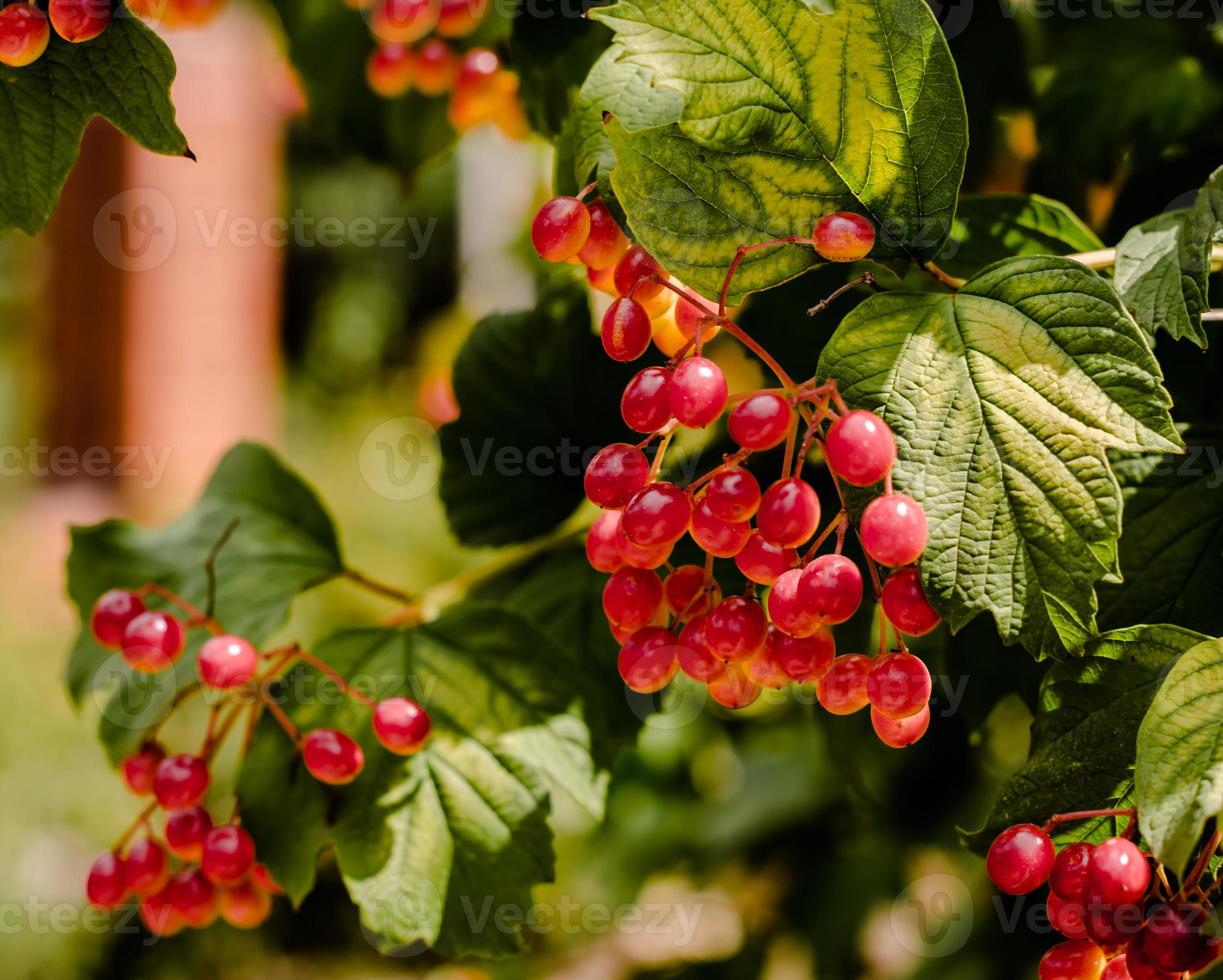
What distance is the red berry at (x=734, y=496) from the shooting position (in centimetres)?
36

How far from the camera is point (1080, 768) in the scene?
0.38 metres

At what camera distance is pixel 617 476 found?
384mm

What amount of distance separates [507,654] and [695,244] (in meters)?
0.25

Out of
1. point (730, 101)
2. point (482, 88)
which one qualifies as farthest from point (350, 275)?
point (730, 101)

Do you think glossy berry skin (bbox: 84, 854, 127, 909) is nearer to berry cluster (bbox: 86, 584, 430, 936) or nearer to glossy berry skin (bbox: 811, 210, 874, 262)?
berry cluster (bbox: 86, 584, 430, 936)

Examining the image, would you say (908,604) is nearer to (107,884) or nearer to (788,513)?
(788,513)

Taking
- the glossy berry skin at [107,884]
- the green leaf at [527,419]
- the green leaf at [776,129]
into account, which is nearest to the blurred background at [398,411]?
the green leaf at [527,419]

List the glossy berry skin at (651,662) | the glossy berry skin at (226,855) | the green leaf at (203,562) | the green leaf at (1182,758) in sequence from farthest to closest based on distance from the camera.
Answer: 1. the green leaf at (203,562)
2. the glossy berry skin at (226,855)
3. the glossy berry skin at (651,662)
4. the green leaf at (1182,758)

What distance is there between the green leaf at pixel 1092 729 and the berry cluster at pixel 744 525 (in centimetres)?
4

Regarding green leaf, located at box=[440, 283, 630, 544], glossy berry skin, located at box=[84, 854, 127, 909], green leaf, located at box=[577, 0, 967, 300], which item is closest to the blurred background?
green leaf, located at box=[440, 283, 630, 544]

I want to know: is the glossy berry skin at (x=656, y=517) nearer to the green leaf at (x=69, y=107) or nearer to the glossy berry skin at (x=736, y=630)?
the glossy berry skin at (x=736, y=630)

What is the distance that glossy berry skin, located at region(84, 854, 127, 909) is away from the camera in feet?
1.81

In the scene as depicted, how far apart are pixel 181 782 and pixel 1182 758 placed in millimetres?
422

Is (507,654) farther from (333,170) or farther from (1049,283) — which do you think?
(333,170)
